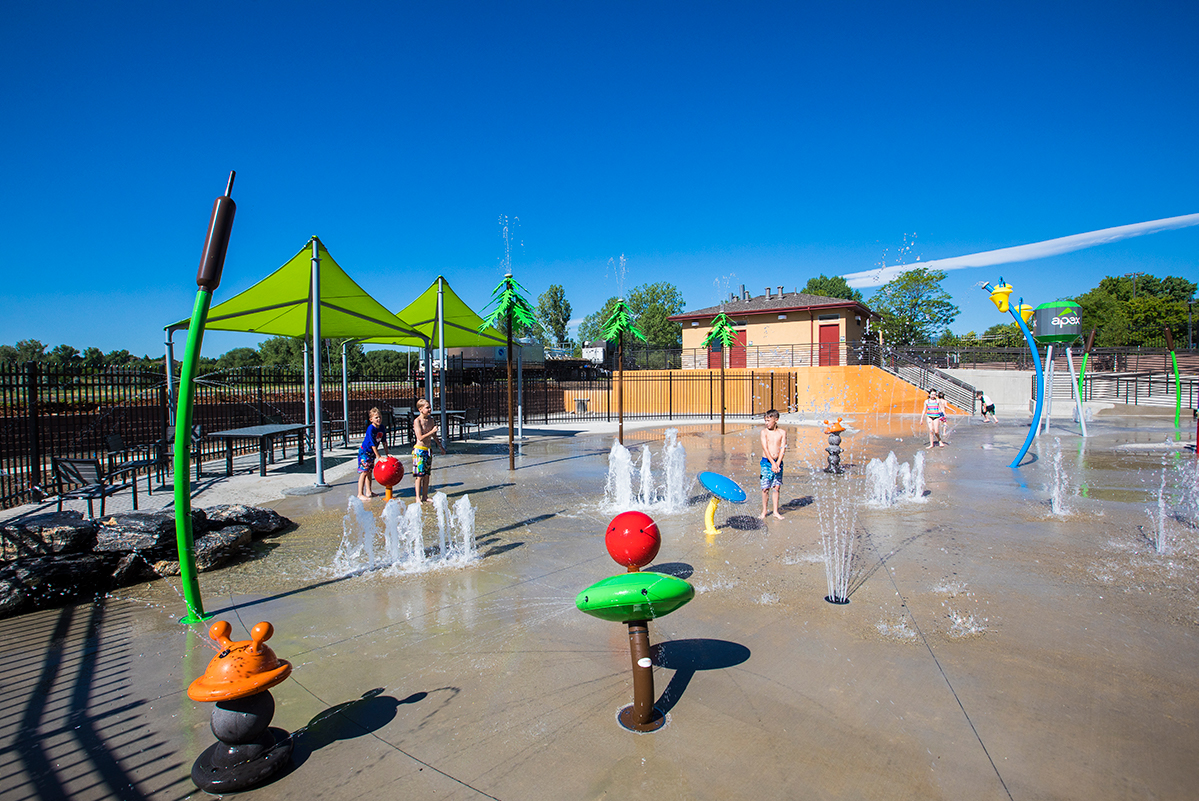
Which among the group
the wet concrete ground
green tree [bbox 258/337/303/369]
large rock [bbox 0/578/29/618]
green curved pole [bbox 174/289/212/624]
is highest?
green tree [bbox 258/337/303/369]

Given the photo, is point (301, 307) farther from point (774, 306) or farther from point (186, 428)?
point (774, 306)

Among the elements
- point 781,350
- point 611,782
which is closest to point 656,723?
point 611,782

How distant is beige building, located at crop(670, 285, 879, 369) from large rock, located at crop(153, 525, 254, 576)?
28599mm

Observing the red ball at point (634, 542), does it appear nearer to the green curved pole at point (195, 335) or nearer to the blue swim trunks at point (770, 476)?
the green curved pole at point (195, 335)

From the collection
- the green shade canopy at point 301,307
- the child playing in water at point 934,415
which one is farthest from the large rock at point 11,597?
the child playing in water at point 934,415

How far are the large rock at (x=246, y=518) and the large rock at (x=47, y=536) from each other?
45.7 inches

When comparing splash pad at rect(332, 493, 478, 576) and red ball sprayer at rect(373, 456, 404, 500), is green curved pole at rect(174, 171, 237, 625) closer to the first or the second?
splash pad at rect(332, 493, 478, 576)

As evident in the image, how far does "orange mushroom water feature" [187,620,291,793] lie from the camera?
274 centimetres

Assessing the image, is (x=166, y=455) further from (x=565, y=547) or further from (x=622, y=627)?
(x=622, y=627)

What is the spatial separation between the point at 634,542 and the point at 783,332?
118 feet

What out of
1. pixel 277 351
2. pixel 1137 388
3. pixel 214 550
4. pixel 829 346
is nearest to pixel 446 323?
pixel 214 550

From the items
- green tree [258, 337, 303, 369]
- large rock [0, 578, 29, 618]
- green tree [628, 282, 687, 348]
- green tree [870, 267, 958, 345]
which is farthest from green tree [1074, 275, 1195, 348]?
green tree [258, 337, 303, 369]

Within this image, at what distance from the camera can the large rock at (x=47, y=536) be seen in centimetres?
518

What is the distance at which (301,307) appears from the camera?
14.3 metres
